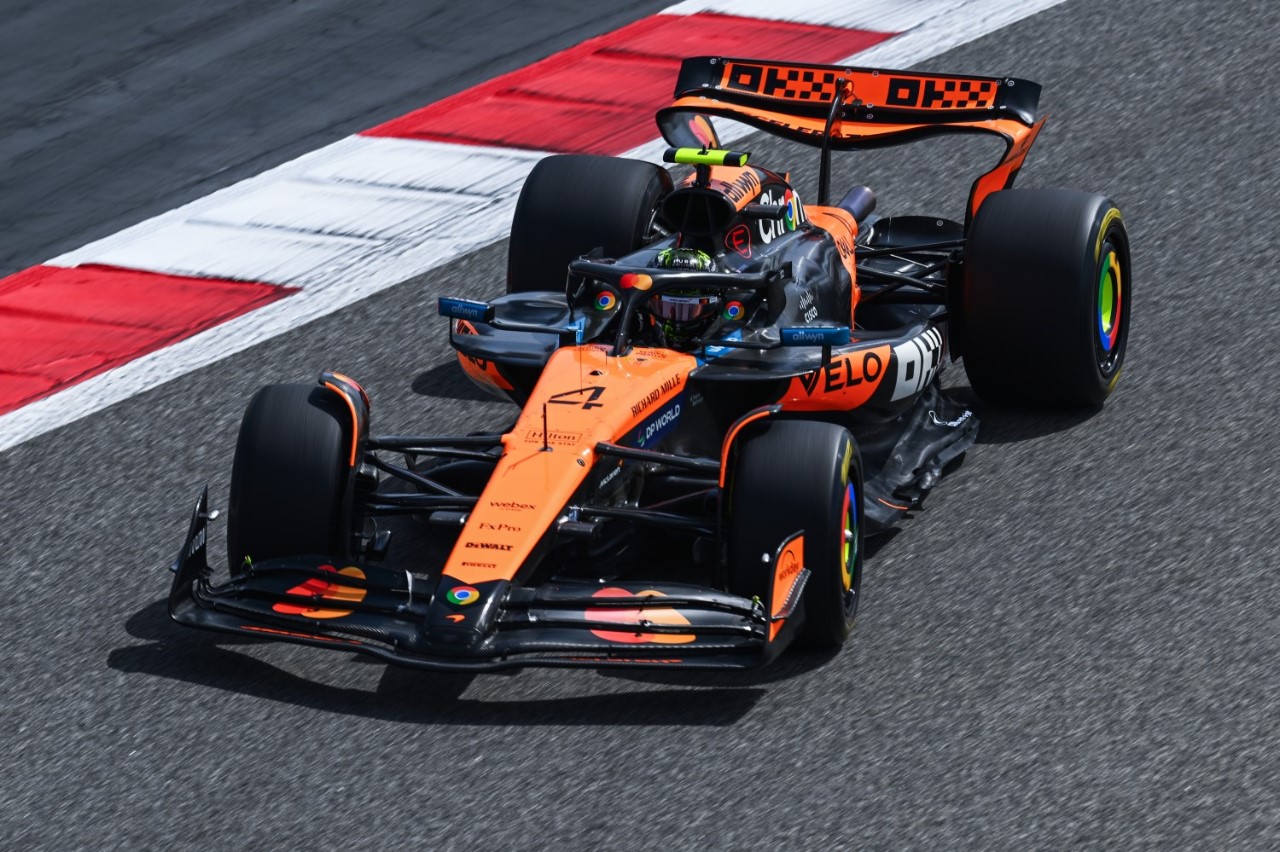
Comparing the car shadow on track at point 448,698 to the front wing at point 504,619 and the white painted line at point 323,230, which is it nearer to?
the front wing at point 504,619

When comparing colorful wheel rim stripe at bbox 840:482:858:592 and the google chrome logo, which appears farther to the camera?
colorful wheel rim stripe at bbox 840:482:858:592

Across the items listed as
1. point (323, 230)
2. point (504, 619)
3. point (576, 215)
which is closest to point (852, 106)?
point (576, 215)

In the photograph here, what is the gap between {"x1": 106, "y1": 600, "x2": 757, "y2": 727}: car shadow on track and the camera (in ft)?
19.7

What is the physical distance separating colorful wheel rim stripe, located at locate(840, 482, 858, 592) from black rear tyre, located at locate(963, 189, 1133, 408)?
1.53 meters

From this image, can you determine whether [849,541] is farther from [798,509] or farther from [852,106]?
[852,106]

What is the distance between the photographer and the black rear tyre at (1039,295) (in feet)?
24.8

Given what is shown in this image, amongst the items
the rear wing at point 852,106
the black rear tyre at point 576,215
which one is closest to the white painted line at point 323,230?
the black rear tyre at point 576,215

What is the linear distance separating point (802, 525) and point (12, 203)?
6291 mm

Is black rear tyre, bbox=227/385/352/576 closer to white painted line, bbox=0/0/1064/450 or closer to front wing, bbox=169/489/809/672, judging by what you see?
front wing, bbox=169/489/809/672

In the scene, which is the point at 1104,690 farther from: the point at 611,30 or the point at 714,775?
the point at 611,30

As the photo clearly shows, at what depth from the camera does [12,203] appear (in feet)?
35.4

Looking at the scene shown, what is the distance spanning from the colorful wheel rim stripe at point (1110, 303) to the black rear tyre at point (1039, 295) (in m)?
0.03

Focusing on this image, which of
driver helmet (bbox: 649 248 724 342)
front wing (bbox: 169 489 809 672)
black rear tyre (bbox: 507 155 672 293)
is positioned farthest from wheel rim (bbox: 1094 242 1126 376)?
front wing (bbox: 169 489 809 672)

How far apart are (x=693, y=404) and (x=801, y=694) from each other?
119 centimetres
